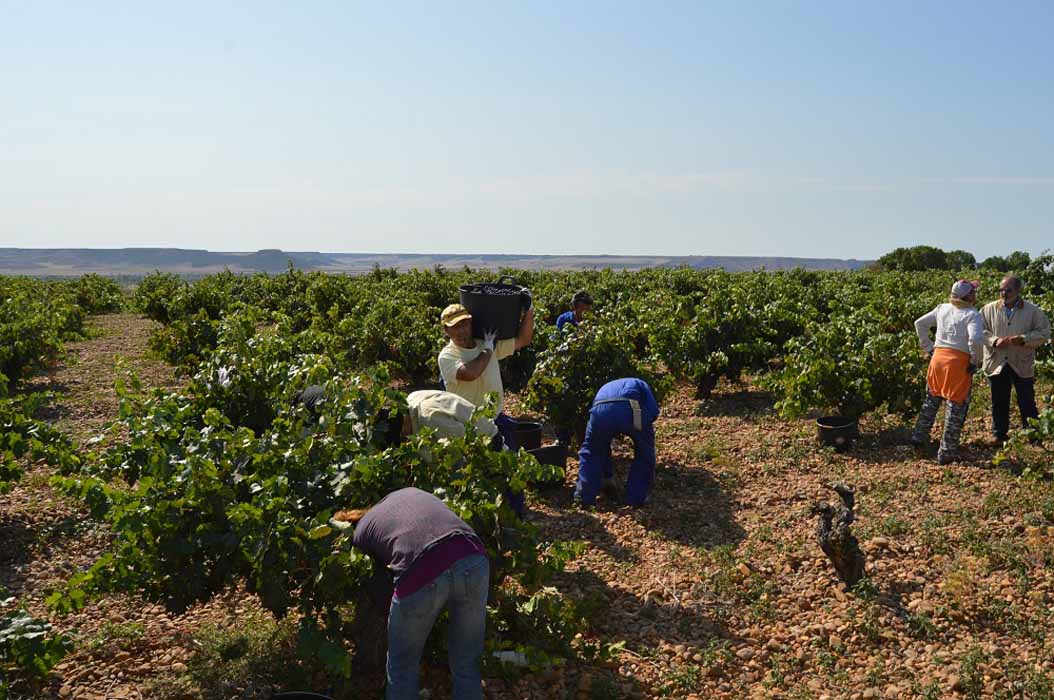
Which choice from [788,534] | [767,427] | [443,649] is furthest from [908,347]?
[443,649]

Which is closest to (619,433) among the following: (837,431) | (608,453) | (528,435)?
(608,453)

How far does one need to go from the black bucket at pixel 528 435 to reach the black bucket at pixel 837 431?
115 inches

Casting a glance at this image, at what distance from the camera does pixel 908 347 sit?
812 centimetres

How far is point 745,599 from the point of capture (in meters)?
5.08

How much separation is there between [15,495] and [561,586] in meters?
5.01

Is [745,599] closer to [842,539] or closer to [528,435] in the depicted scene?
[842,539]

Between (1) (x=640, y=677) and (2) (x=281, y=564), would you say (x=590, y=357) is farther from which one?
(2) (x=281, y=564)

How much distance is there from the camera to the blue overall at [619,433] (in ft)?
21.1

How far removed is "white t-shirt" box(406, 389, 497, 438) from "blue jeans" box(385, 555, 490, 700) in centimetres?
134

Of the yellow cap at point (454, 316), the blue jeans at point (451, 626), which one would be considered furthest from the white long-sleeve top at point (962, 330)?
the blue jeans at point (451, 626)

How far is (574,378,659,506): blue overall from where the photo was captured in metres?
6.43

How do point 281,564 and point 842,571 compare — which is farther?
point 842,571

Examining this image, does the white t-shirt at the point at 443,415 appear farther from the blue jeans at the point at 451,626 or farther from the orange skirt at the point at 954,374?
the orange skirt at the point at 954,374

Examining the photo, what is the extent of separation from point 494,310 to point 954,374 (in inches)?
166
